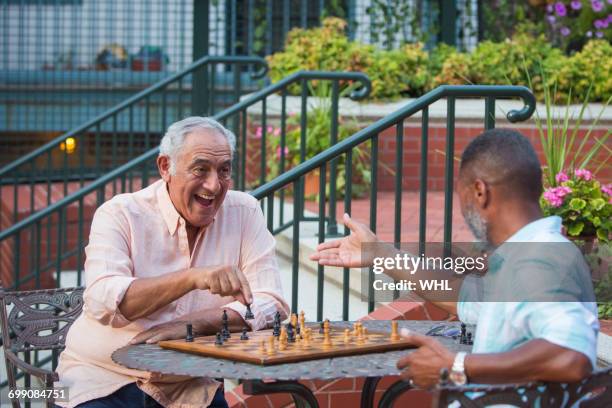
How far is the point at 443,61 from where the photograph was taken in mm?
9242

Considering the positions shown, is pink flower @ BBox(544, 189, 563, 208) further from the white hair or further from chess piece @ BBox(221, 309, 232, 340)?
chess piece @ BBox(221, 309, 232, 340)

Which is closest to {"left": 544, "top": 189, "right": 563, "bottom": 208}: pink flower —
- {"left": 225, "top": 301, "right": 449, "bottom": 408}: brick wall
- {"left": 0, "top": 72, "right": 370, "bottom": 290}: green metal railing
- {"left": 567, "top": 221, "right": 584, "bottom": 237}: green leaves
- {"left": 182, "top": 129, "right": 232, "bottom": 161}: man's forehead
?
{"left": 567, "top": 221, "right": 584, "bottom": 237}: green leaves

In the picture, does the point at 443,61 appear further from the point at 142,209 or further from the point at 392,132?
the point at 142,209

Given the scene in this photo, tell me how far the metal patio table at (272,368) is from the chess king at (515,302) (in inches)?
7.8

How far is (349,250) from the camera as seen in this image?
359cm

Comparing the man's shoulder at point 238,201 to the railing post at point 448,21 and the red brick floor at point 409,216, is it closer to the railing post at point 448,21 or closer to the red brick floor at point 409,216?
the red brick floor at point 409,216

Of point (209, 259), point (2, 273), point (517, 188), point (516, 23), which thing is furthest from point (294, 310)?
point (516, 23)

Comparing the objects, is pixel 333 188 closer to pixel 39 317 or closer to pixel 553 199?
pixel 553 199

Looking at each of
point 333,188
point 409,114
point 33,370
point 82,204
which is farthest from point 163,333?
point 82,204

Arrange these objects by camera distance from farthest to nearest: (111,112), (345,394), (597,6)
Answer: (597,6) < (111,112) < (345,394)

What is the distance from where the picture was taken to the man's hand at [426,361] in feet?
9.17

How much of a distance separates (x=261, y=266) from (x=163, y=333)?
21.5 inches

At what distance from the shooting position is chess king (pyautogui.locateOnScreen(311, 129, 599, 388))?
2633 mm

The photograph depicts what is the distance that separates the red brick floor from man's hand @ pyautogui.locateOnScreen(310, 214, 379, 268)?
2.78 metres
